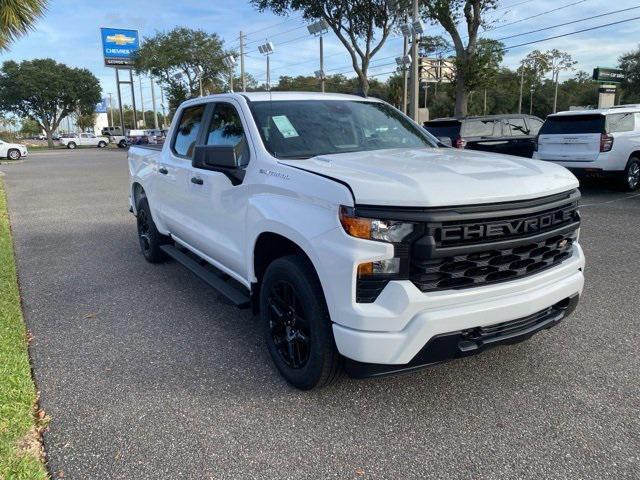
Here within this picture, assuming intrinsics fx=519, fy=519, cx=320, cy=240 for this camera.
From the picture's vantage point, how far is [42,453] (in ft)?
8.89

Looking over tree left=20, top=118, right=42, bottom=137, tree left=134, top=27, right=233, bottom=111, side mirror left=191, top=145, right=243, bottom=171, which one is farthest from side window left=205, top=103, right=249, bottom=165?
tree left=20, top=118, right=42, bottom=137

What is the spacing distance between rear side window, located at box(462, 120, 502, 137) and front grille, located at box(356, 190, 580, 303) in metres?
11.2

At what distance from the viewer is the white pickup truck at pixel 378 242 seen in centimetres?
261

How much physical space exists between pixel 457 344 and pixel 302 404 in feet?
3.38

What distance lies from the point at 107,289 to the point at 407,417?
3725 mm

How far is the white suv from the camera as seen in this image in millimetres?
10469

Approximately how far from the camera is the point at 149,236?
20.4 ft

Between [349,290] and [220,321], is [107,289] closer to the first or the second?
[220,321]

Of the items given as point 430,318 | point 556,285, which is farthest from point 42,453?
point 556,285

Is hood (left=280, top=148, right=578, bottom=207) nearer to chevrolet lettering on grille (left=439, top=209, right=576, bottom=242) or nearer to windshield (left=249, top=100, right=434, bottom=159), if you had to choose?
chevrolet lettering on grille (left=439, top=209, right=576, bottom=242)

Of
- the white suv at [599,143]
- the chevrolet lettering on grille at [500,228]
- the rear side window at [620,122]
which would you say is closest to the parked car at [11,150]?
the white suv at [599,143]

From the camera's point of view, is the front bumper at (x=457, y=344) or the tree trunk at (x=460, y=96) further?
the tree trunk at (x=460, y=96)

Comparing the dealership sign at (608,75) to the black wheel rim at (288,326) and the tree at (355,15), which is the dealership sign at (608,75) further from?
the black wheel rim at (288,326)

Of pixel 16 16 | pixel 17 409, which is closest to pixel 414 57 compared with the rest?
pixel 16 16
